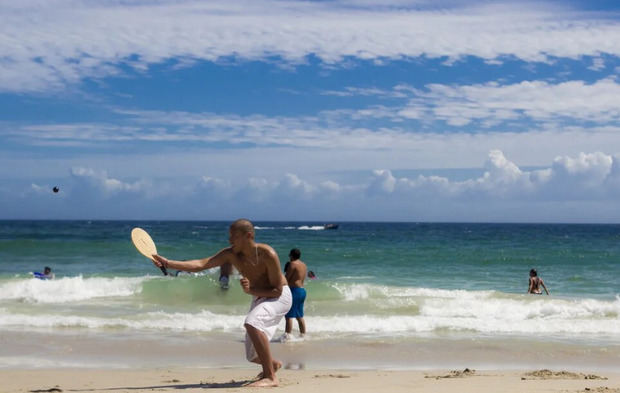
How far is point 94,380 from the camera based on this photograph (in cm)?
741

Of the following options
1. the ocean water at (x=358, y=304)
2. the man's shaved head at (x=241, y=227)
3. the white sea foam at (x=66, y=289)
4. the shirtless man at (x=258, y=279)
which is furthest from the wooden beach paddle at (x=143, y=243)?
the white sea foam at (x=66, y=289)

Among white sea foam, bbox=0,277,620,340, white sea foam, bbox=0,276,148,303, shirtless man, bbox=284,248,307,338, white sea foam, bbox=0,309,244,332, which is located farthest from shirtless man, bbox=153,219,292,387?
white sea foam, bbox=0,276,148,303

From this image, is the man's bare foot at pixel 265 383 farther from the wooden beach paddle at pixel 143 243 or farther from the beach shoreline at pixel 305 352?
the beach shoreline at pixel 305 352

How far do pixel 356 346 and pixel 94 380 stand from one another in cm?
420

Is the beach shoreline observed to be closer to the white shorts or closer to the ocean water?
the ocean water

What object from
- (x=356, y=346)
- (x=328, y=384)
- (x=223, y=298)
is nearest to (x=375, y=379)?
(x=328, y=384)

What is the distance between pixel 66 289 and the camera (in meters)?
18.8

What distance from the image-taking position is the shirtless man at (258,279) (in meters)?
6.18

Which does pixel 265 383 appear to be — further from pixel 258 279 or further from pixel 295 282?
→ pixel 295 282

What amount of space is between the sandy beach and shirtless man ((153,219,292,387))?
627mm

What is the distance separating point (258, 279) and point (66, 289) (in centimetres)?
1405

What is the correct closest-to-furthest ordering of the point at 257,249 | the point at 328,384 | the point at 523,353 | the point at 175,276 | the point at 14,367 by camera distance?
the point at 257,249, the point at 328,384, the point at 14,367, the point at 523,353, the point at 175,276

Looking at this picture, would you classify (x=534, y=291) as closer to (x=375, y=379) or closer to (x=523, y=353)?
(x=523, y=353)

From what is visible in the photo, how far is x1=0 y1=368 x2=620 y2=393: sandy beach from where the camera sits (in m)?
6.68
